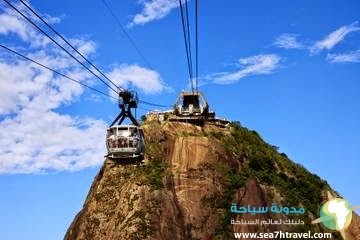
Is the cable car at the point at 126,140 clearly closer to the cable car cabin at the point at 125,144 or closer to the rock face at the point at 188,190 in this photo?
the cable car cabin at the point at 125,144

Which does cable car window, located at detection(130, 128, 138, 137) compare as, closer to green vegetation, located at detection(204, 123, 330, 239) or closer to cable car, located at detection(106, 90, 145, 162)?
cable car, located at detection(106, 90, 145, 162)

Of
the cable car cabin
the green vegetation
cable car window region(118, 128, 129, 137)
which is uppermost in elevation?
the green vegetation

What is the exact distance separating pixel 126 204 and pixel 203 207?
1177cm

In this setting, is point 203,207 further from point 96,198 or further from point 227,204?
point 96,198

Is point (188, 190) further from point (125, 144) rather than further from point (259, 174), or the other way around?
point (125, 144)

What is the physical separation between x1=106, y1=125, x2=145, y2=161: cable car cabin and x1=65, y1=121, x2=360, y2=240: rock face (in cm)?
3081

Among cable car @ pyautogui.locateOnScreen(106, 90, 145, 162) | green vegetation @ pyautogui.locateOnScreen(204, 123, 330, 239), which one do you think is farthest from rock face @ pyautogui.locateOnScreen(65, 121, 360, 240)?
cable car @ pyautogui.locateOnScreen(106, 90, 145, 162)

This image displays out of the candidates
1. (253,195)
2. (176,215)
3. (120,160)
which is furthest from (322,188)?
(120,160)

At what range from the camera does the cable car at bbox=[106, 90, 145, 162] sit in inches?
1604

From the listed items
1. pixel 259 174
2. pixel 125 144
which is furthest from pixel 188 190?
pixel 125 144

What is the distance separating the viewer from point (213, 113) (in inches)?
3735

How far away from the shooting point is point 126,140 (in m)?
41.0

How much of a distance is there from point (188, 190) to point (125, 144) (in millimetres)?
40348

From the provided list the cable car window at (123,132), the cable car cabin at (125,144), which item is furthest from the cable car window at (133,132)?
the cable car window at (123,132)
